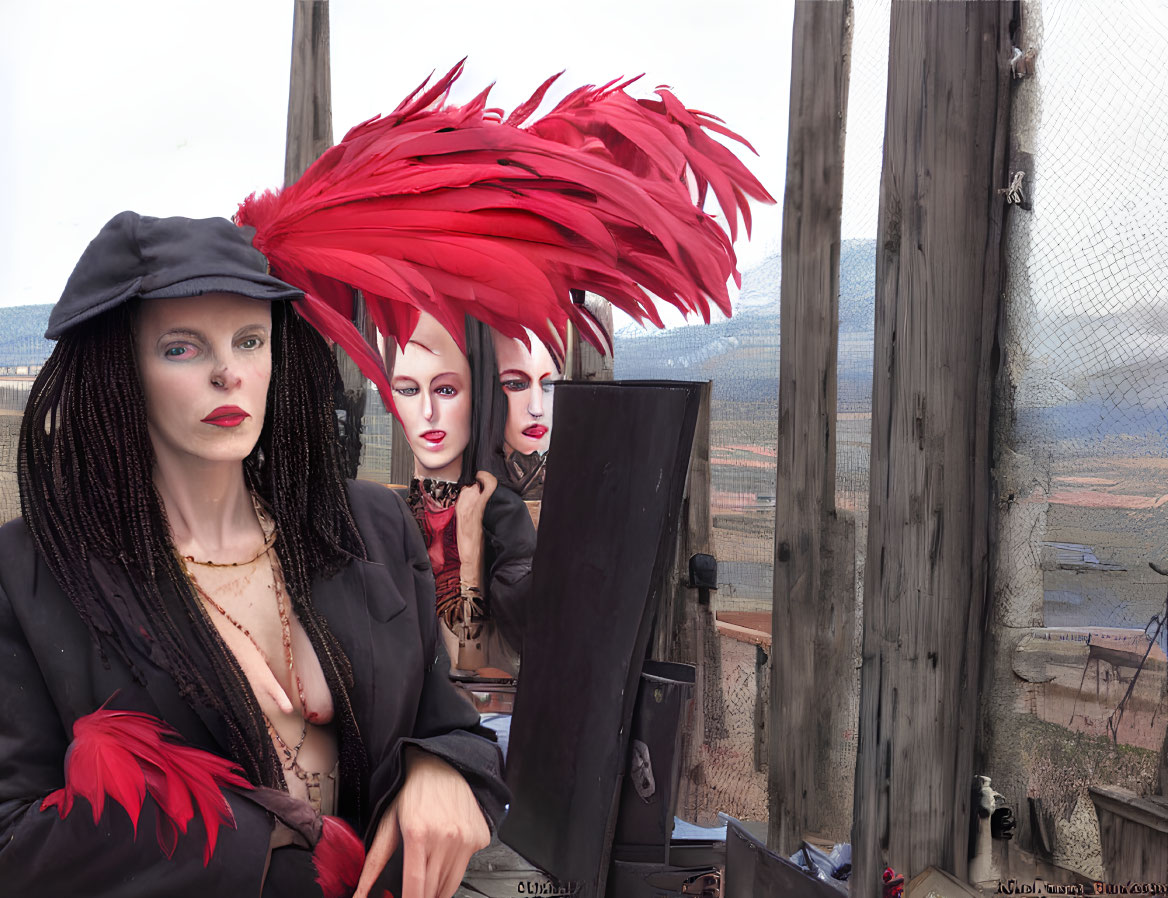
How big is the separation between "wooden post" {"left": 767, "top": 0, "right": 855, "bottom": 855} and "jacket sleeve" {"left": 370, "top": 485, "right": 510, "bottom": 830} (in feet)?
2.00

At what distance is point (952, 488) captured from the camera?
6.24ft

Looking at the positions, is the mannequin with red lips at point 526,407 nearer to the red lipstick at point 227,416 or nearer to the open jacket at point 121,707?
the open jacket at point 121,707

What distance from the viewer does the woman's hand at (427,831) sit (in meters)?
1.57

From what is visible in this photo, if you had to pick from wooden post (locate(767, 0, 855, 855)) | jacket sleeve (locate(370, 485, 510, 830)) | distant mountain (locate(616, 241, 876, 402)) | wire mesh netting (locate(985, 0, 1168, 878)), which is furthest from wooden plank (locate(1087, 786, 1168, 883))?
jacket sleeve (locate(370, 485, 510, 830))

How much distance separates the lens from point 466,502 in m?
1.88

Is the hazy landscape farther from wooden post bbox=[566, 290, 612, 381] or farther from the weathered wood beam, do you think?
the weathered wood beam

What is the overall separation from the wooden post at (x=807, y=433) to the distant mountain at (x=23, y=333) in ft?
4.37

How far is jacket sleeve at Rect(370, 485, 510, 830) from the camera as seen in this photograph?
1617mm

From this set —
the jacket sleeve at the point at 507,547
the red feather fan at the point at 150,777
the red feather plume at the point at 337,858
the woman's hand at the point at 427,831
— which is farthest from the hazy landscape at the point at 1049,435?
the red feather fan at the point at 150,777

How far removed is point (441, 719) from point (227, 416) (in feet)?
2.05

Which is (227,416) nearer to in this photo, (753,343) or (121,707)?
(121,707)

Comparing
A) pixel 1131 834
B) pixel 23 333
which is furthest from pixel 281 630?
pixel 1131 834

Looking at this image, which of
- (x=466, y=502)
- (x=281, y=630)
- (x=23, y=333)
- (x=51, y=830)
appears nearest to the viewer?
(x=51, y=830)

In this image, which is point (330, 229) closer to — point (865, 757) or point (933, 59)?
point (933, 59)
